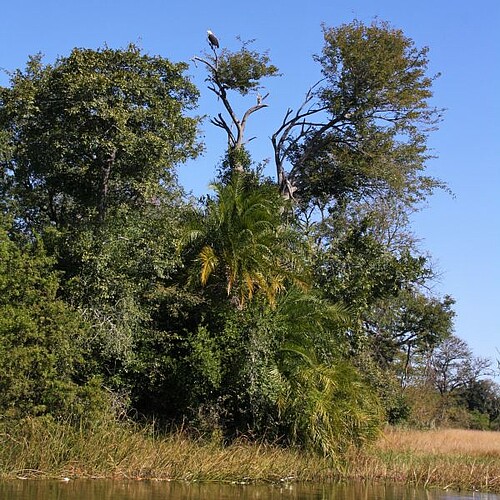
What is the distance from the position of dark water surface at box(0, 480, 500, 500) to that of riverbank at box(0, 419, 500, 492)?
24.5 inches

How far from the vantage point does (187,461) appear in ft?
61.0

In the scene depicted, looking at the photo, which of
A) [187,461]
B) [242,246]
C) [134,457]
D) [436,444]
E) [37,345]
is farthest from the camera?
[436,444]

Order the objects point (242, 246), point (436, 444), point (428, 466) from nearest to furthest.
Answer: point (428, 466), point (242, 246), point (436, 444)

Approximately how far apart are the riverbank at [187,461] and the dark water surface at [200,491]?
0.62m

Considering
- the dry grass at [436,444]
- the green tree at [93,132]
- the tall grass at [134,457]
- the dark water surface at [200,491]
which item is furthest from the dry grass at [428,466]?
the green tree at [93,132]

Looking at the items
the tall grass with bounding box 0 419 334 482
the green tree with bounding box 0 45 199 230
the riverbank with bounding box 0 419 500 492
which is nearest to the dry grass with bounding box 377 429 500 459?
the riverbank with bounding box 0 419 500 492

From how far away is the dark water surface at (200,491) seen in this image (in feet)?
47.9

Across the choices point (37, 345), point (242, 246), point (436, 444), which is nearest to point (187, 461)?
point (37, 345)

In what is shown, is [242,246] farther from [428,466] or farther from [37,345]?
[428,466]

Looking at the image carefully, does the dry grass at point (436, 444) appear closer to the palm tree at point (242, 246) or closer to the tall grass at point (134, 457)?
the tall grass at point (134, 457)

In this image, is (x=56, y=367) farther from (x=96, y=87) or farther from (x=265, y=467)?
(x=96, y=87)

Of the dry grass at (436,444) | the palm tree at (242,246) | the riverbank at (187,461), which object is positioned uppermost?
the palm tree at (242,246)

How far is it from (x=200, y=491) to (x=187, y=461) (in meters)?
2.16

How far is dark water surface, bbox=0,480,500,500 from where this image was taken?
1459 cm
